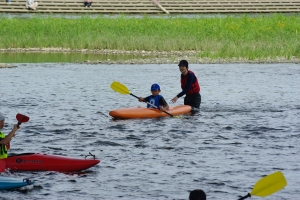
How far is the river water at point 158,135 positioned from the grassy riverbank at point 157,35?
7059 mm

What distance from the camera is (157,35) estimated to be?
3922 centimetres

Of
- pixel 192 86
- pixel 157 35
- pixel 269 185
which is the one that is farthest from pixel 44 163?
pixel 157 35

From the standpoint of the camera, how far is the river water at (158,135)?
1270cm

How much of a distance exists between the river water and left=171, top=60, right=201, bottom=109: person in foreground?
0.48m

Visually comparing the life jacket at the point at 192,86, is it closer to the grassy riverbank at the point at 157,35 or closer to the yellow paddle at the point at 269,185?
the yellow paddle at the point at 269,185

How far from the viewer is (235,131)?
17859mm

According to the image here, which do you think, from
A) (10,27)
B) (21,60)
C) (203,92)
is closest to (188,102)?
(203,92)

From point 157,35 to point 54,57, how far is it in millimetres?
5208

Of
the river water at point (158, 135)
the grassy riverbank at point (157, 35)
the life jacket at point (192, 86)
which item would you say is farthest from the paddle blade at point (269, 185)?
the grassy riverbank at point (157, 35)

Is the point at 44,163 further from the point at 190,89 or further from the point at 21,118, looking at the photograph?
the point at 190,89

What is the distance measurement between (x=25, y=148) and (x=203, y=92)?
Result: 415 inches

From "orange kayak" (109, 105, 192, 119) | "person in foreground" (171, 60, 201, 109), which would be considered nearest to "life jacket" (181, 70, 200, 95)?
"person in foreground" (171, 60, 201, 109)

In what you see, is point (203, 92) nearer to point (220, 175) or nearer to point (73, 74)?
point (73, 74)

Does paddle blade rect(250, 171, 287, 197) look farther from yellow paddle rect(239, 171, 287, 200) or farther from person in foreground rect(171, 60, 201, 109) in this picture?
person in foreground rect(171, 60, 201, 109)
